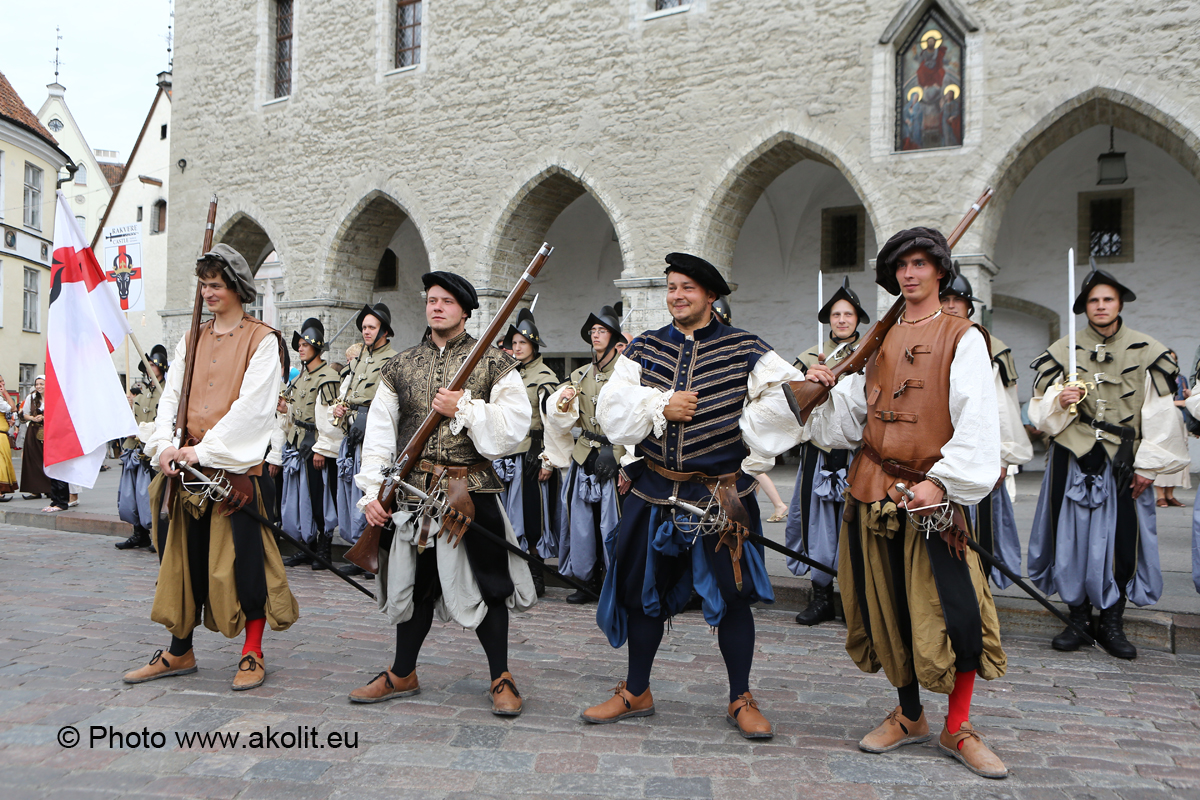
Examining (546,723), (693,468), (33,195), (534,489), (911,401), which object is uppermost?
(33,195)

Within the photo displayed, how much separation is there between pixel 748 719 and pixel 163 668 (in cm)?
274

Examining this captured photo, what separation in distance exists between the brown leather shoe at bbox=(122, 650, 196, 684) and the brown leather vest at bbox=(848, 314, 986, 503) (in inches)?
127

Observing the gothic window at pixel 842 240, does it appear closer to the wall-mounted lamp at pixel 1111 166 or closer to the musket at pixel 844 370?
the wall-mounted lamp at pixel 1111 166

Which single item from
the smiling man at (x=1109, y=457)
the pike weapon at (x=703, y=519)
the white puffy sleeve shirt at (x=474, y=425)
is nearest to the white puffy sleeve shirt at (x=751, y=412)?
the pike weapon at (x=703, y=519)

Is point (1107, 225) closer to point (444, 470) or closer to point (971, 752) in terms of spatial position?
point (971, 752)

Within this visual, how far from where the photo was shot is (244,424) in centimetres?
412

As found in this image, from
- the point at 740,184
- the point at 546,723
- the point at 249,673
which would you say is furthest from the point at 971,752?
the point at 740,184

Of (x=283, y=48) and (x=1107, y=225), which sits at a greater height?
(x=283, y=48)

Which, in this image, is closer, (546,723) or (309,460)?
(546,723)

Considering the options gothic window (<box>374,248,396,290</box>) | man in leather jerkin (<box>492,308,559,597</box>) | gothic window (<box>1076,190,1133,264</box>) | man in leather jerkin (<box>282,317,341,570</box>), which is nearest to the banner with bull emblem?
man in leather jerkin (<box>282,317,341,570</box>)

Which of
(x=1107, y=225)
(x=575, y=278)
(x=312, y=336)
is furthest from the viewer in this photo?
(x=575, y=278)

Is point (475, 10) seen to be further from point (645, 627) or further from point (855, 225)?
point (645, 627)

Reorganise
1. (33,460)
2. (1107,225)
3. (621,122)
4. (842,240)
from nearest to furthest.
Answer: (33,460)
(621,122)
(1107,225)
(842,240)

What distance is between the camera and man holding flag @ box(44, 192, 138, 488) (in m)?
4.65
